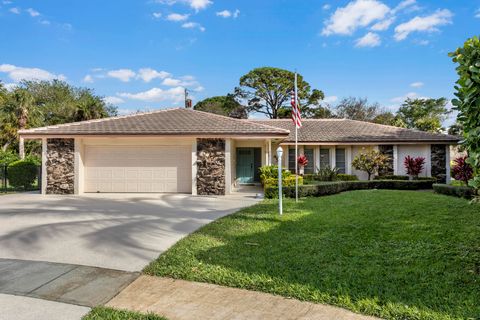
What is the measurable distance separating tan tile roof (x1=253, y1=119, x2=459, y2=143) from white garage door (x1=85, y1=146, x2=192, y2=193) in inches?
301

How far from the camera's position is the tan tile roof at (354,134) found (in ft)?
64.8

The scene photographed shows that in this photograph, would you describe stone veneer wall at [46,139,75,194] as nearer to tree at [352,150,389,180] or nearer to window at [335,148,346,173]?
window at [335,148,346,173]

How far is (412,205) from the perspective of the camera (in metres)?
10.0

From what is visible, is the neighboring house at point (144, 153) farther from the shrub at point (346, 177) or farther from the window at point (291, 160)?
the shrub at point (346, 177)

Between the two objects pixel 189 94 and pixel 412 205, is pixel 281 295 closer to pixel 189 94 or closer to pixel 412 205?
pixel 412 205

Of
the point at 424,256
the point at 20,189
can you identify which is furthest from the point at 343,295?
the point at 20,189

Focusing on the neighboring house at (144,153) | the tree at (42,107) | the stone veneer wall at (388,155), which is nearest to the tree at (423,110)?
the stone veneer wall at (388,155)

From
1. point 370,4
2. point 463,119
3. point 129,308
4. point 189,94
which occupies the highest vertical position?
point 370,4

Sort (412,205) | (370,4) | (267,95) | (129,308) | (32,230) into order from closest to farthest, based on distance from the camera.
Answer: (129,308)
(32,230)
(412,205)
(370,4)
(267,95)

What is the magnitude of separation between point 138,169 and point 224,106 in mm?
30695

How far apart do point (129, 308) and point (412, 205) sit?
29.7 ft

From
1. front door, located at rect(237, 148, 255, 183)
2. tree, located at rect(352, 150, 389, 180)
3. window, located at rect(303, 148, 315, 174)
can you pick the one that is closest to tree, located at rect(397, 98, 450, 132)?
tree, located at rect(352, 150, 389, 180)

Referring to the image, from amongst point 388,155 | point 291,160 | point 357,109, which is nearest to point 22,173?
point 291,160

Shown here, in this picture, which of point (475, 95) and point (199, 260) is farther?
point (199, 260)
